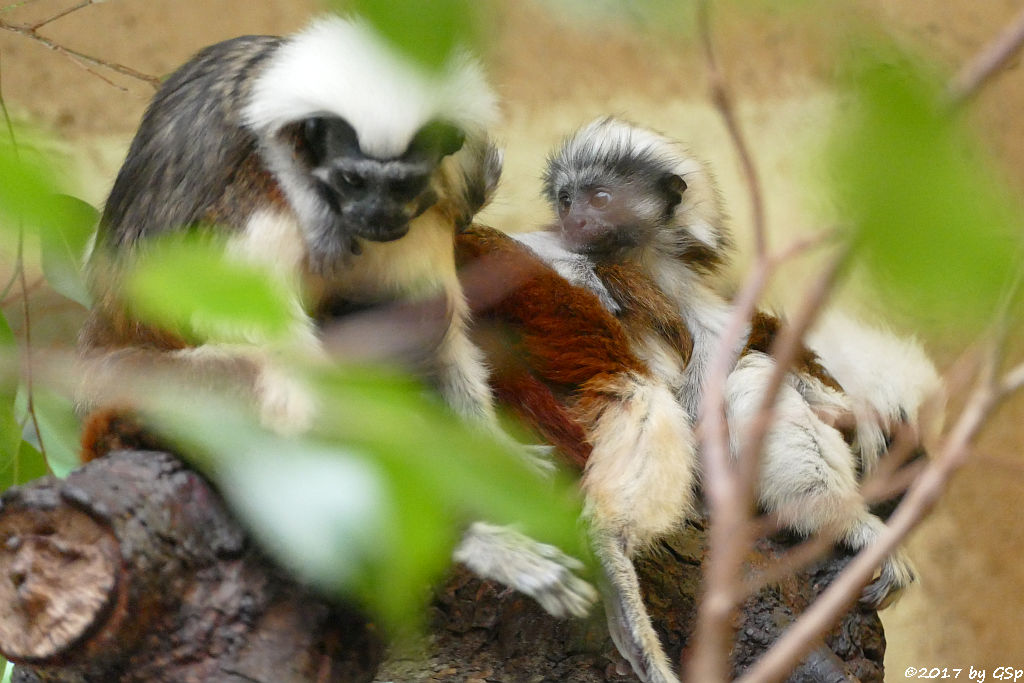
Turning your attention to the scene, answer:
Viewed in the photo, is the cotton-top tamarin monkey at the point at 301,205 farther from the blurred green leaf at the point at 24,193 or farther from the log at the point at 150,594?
the blurred green leaf at the point at 24,193

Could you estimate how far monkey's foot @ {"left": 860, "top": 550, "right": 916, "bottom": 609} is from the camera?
2889 mm

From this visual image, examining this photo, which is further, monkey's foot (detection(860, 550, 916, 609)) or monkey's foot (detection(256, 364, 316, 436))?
monkey's foot (detection(860, 550, 916, 609))

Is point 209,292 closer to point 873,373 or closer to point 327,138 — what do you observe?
point 327,138

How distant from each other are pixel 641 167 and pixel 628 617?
137 centimetres

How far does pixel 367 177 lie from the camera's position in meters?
1.94

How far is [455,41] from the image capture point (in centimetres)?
62

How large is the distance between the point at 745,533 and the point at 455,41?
39cm

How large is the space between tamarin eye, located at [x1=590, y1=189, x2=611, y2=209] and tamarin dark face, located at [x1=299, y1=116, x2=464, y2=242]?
1.07 m

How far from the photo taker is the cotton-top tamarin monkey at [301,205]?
1896 millimetres

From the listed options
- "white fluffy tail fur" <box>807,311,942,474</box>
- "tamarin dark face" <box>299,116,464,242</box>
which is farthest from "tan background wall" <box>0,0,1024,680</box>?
"tamarin dark face" <box>299,116,464,242</box>

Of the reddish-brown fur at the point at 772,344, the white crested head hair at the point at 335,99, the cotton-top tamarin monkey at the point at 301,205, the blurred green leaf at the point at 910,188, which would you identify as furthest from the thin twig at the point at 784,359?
the reddish-brown fur at the point at 772,344

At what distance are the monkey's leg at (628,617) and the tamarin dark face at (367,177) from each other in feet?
2.93

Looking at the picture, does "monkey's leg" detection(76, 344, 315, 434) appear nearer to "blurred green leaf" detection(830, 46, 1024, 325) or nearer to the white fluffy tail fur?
"blurred green leaf" detection(830, 46, 1024, 325)

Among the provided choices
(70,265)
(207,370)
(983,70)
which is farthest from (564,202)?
(983,70)
